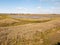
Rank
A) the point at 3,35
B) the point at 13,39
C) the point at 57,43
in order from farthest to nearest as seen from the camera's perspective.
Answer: the point at 3,35 → the point at 13,39 → the point at 57,43

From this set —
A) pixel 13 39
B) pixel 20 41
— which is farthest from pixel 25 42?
pixel 13 39

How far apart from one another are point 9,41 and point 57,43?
5.90 m

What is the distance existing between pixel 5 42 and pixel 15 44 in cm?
130

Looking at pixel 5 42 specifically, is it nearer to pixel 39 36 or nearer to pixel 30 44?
pixel 30 44

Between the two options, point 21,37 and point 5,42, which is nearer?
point 5,42

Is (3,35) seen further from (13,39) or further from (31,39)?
(31,39)

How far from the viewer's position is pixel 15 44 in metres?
16.1

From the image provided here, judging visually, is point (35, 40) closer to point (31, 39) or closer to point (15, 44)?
point (31, 39)

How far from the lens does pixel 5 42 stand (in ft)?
53.6

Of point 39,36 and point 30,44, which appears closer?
point 30,44

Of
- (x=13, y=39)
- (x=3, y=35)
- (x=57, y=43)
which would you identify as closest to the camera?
(x=57, y=43)

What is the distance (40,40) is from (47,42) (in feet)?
3.63

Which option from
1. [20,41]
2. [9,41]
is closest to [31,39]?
[20,41]

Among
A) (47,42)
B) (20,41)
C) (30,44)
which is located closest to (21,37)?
(20,41)
